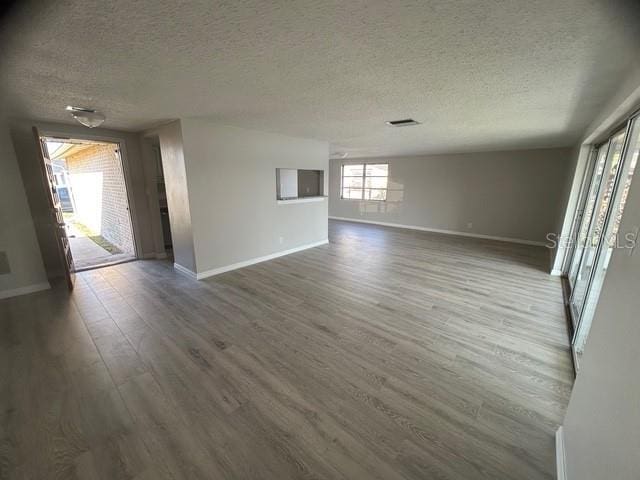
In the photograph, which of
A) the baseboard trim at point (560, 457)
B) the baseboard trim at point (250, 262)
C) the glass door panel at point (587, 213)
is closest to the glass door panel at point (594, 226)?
the glass door panel at point (587, 213)

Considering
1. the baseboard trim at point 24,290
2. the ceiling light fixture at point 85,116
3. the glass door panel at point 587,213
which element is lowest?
the baseboard trim at point 24,290

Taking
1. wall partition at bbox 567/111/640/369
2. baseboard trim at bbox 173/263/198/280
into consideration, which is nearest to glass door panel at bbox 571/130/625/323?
wall partition at bbox 567/111/640/369

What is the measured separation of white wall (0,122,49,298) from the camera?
10.5 feet

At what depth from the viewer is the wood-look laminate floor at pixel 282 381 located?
4.62ft

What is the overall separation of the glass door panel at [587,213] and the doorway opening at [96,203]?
23.3ft

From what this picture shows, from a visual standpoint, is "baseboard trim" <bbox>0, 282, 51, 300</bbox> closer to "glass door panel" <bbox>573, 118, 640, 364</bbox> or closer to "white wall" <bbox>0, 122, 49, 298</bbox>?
"white wall" <bbox>0, 122, 49, 298</bbox>

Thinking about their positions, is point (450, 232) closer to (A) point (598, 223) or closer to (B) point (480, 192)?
(B) point (480, 192)

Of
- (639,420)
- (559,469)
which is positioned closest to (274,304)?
(559,469)

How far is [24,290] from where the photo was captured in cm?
342

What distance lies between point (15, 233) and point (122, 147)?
188 cm

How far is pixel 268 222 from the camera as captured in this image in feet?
15.5

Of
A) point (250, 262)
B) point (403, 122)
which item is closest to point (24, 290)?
point (250, 262)

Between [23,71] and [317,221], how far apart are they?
4.52 m

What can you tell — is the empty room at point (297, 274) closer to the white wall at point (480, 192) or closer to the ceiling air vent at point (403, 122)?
the ceiling air vent at point (403, 122)
